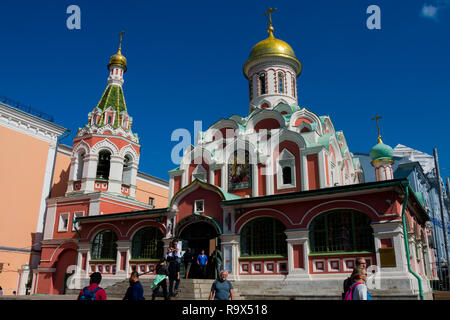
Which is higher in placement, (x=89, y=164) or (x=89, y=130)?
(x=89, y=130)

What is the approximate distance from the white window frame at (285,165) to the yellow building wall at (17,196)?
42.5 ft

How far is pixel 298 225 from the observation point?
1179 centimetres

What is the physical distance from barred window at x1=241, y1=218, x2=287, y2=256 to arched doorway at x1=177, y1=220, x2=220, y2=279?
3.46 feet

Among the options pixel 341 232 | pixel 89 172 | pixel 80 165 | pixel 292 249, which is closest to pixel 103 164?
pixel 89 172

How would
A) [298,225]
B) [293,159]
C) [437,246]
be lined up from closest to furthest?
1. [298,225]
2. [293,159]
3. [437,246]

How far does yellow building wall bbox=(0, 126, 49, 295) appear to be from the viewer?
726 inches

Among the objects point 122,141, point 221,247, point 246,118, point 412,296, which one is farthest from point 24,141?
point 412,296

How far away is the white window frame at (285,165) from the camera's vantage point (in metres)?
15.3

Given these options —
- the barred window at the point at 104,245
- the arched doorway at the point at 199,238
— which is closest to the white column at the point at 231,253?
the arched doorway at the point at 199,238

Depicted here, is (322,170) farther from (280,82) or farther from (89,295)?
(89,295)

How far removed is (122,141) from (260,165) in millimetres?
8143

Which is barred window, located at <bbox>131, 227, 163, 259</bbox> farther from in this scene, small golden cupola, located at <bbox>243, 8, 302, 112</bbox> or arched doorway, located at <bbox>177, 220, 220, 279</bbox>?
small golden cupola, located at <bbox>243, 8, 302, 112</bbox>

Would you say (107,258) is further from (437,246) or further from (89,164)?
(437,246)

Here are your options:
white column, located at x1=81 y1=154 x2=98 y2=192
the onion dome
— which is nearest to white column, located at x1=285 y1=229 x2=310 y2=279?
the onion dome
